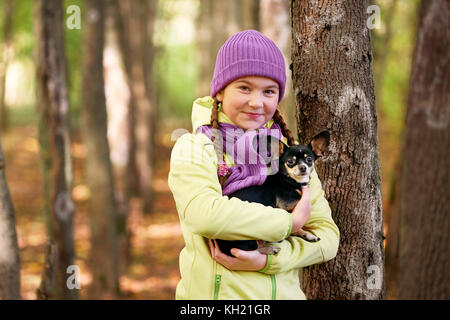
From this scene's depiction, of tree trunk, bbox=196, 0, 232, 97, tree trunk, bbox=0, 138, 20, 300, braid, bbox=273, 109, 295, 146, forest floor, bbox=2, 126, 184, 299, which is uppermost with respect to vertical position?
tree trunk, bbox=196, 0, 232, 97

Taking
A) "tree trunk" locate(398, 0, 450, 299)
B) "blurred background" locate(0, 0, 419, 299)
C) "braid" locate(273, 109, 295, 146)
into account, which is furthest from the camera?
"blurred background" locate(0, 0, 419, 299)

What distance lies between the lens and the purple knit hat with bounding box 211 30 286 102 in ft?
8.40

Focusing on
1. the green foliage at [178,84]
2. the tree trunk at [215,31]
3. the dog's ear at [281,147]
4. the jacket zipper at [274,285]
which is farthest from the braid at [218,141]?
the green foliage at [178,84]

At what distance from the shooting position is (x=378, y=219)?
3.29 m

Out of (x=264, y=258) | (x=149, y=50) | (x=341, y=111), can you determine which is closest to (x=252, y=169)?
(x=264, y=258)

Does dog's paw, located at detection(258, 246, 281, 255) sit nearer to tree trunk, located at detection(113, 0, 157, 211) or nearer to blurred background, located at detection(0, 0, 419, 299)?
blurred background, located at detection(0, 0, 419, 299)

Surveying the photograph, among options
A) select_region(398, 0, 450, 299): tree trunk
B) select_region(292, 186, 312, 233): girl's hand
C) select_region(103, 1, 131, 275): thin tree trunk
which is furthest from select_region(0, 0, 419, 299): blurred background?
select_region(292, 186, 312, 233): girl's hand

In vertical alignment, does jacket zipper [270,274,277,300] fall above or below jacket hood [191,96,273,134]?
below

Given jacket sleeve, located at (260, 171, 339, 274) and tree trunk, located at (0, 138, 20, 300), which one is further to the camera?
tree trunk, located at (0, 138, 20, 300)

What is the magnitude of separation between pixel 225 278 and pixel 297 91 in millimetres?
1388

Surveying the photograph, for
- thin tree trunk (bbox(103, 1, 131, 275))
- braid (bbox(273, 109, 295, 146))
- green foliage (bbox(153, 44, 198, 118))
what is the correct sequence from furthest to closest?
1. green foliage (bbox(153, 44, 198, 118))
2. thin tree trunk (bbox(103, 1, 131, 275))
3. braid (bbox(273, 109, 295, 146))

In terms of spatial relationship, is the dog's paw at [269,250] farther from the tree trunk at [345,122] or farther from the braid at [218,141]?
the tree trunk at [345,122]

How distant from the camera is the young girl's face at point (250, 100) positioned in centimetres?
261

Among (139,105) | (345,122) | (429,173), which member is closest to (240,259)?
(345,122)
